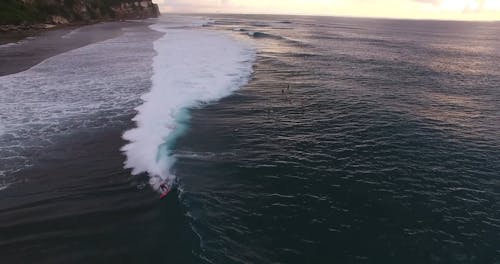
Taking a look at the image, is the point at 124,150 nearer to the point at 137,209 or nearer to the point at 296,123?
the point at 137,209

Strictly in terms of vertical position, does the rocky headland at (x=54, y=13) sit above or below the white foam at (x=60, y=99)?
above

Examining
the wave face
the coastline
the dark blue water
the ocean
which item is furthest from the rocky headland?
the dark blue water

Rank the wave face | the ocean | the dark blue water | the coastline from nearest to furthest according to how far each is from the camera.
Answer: the ocean, the dark blue water, the wave face, the coastline

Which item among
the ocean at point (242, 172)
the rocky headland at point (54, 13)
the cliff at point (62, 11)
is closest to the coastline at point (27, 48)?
the rocky headland at point (54, 13)

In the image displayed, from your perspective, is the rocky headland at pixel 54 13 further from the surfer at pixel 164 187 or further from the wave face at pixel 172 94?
the surfer at pixel 164 187

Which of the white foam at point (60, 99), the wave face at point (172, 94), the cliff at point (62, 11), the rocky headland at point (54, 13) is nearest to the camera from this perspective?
the wave face at point (172, 94)

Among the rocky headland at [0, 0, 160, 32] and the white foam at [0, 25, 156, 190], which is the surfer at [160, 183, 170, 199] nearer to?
the white foam at [0, 25, 156, 190]

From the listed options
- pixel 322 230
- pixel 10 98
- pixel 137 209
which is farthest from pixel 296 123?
pixel 10 98

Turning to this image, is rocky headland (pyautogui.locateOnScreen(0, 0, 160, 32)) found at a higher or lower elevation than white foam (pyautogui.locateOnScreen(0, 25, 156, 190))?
higher
